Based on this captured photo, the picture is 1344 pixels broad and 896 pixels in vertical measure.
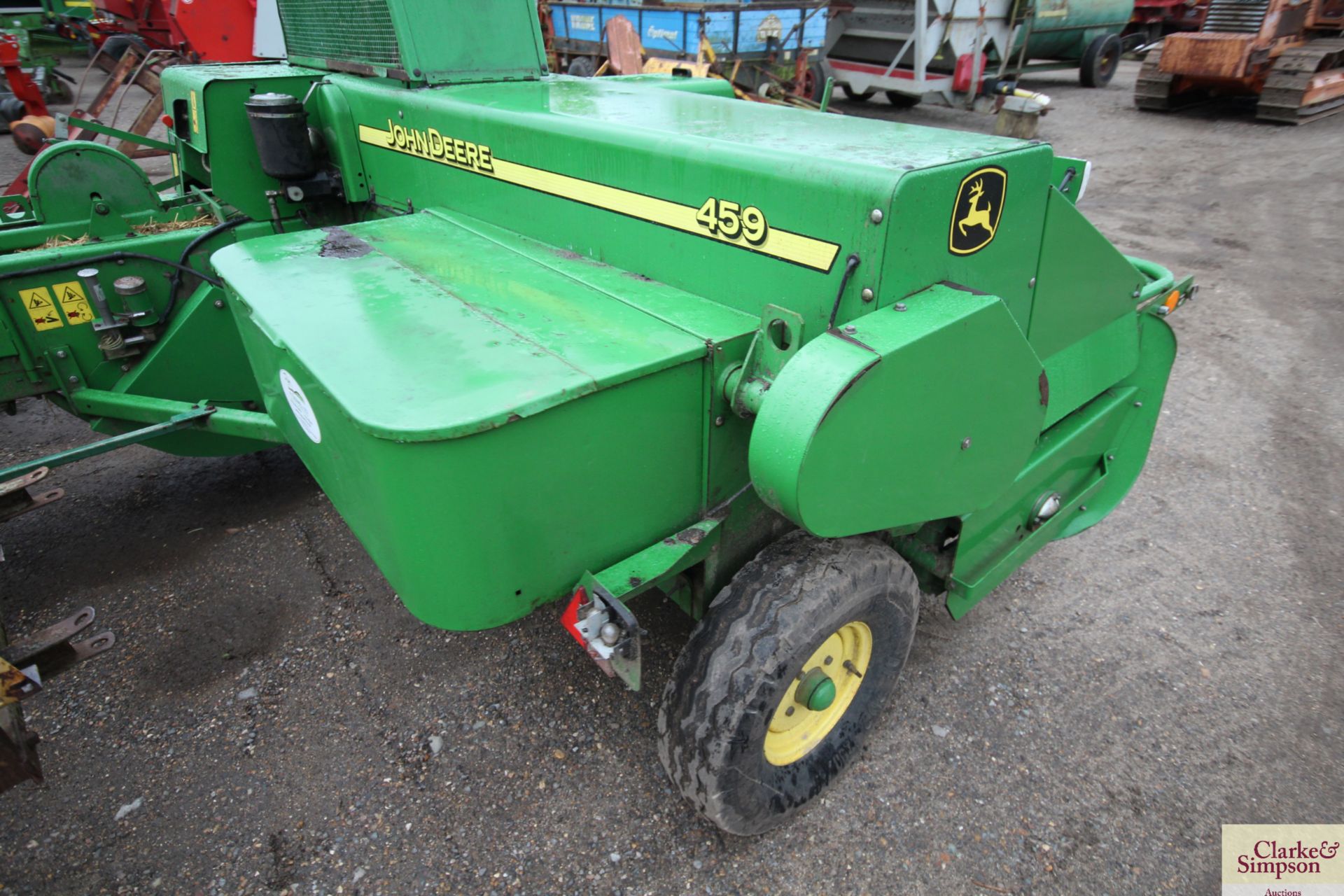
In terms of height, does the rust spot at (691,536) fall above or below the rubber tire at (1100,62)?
above

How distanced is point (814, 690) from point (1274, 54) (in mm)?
11575

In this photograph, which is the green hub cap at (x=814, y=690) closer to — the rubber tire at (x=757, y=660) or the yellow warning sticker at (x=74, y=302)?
the rubber tire at (x=757, y=660)

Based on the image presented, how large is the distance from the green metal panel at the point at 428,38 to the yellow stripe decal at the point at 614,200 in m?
0.28

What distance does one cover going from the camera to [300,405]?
1.75m

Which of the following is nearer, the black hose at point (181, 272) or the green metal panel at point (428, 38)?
the green metal panel at point (428, 38)

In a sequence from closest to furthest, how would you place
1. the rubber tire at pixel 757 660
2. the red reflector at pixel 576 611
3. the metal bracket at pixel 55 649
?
1. the red reflector at pixel 576 611
2. the rubber tire at pixel 757 660
3. the metal bracket at pixel 55 649

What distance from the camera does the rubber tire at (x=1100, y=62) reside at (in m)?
12.4

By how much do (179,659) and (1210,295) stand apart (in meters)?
6.44

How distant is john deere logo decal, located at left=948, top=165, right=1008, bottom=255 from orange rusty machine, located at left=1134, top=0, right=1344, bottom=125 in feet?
34.0

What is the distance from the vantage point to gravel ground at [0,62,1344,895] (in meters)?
2.00

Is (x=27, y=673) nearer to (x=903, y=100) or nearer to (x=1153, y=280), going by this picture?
(x=1153, y=280)

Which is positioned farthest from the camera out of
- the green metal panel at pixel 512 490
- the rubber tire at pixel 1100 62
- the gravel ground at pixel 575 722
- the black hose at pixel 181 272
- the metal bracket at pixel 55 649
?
the rubber tire at pixel 1100 62

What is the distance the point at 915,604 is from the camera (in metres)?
2.10

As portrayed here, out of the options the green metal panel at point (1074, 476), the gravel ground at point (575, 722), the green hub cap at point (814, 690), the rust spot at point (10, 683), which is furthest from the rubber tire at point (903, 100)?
the rust spot at point (10, 683)
